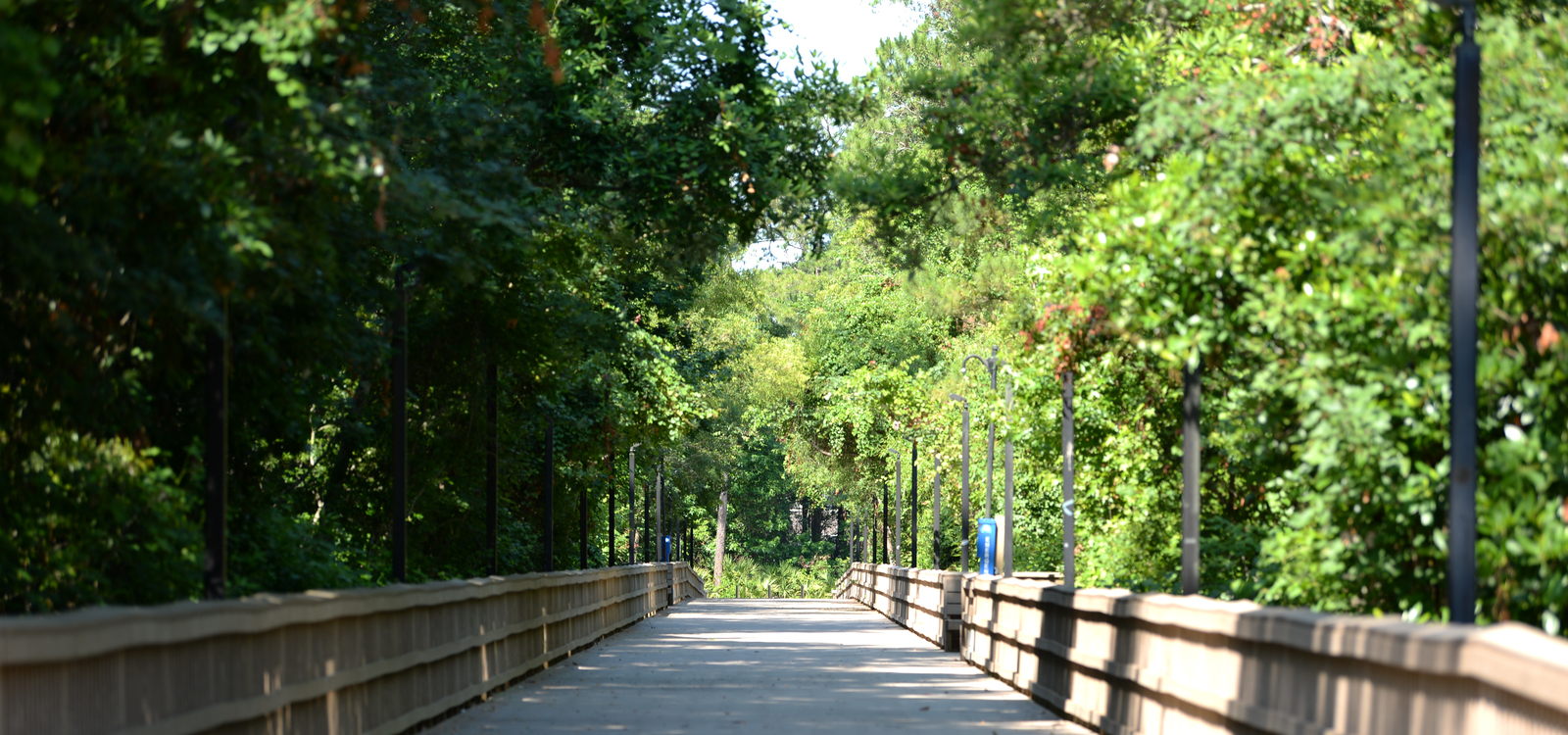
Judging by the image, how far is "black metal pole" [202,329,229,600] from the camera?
455 inches

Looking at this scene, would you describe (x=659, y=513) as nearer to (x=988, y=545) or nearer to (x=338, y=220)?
(x=988, y=545)

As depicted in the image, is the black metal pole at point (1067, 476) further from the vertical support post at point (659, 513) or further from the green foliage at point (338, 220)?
the vertical support post at point (659, 513)

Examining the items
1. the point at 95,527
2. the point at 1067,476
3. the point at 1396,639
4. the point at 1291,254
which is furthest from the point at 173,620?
the point at 1067,476

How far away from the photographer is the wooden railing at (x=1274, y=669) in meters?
6.83

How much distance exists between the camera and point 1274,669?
10141mm

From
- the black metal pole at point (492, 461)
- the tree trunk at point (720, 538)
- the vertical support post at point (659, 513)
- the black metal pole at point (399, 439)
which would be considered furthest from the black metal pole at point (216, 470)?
the tree trunk at point (720, 538)

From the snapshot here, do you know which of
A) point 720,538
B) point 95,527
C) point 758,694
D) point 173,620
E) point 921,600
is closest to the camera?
point 173,620

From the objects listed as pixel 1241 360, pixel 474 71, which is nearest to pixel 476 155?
pixel 474 71

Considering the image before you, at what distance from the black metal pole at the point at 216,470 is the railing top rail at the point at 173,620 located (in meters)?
0.61

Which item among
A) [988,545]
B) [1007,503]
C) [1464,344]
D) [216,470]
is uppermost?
[1464,344]

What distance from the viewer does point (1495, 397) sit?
11.5 metres

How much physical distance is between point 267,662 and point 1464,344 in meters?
6.76

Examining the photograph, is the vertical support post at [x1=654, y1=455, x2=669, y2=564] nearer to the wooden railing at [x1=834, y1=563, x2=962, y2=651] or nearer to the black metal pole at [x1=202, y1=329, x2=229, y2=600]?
the wooden railing at [x1=834, y1=563, x2=962, y2=651]

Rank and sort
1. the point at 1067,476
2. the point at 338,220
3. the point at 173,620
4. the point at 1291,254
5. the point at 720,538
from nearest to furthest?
the point at 173,620, the point at 1291,254, the point at 338,220, the point at 1067,476, the point at 720,538
